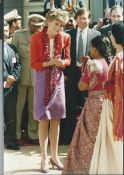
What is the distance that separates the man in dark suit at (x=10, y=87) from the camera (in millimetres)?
6523

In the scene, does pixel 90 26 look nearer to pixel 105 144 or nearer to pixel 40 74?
pixel 40 74

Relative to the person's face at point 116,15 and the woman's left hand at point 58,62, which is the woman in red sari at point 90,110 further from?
the person's face at point 116,15

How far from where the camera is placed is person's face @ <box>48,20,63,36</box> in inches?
219

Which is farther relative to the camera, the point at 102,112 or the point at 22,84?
the point at 22,84

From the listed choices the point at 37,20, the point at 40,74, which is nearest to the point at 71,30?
the point at 37,20

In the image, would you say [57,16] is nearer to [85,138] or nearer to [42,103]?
[42,103]

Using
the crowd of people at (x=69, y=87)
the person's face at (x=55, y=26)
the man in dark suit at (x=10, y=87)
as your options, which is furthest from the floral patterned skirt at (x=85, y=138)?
the man in dark suit at (x=10, y=87)

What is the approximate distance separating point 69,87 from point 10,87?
74 cm

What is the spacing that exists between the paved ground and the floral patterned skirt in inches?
16.9

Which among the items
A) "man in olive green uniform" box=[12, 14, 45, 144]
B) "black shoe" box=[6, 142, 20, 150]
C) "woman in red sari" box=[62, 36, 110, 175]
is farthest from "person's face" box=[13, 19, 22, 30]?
"woman in red sari" box=[62, 36, 110, 175]

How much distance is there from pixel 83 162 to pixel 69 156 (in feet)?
0.54

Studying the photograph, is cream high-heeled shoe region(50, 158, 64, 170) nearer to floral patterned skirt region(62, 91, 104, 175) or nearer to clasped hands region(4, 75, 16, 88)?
floral patterned skirt region(62, 91, 104, 175)

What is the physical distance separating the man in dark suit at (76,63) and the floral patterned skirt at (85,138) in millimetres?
1362

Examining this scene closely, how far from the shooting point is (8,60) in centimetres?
662
